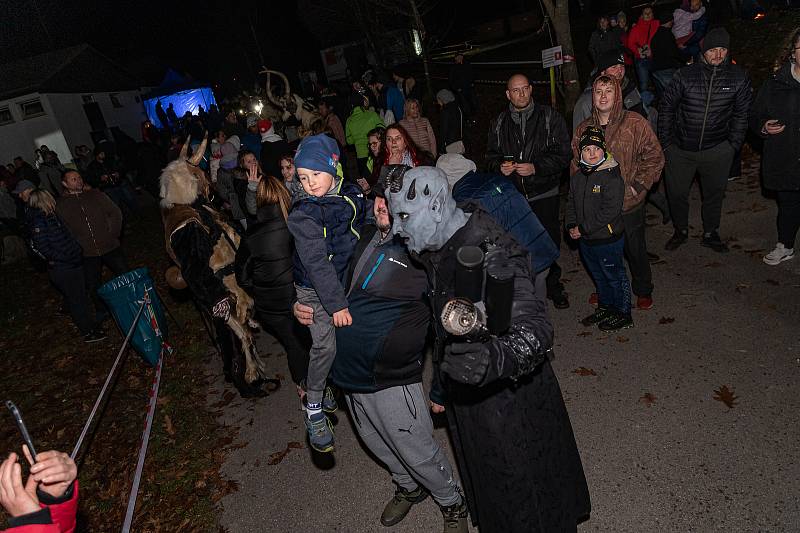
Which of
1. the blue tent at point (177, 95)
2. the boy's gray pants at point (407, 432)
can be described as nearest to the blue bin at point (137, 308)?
the boy's gray pants at point (407, 432)

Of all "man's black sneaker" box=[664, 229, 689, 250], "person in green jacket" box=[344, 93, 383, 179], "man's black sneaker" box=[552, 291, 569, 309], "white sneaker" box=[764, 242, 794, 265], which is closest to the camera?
"white sneaker" box=[764, 242, 794, 265]

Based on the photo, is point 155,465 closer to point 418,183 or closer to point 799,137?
point 418,183

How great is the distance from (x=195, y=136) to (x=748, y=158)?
60.2 feet

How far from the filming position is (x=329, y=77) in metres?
44.4

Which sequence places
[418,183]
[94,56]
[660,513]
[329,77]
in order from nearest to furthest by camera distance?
[418,183], [660,513], [94,56], [329,77]

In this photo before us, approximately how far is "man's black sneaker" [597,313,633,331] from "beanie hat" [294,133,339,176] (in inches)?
143

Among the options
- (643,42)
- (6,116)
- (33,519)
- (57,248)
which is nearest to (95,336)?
(57,248)

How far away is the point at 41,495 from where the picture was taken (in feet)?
6.61

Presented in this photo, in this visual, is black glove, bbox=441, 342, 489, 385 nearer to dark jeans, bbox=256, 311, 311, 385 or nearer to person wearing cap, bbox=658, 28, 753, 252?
dark jeans, bbox=256, 311, 311, 385

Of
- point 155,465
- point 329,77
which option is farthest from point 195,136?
point 329,77

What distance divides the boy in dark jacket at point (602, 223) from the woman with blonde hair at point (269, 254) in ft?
9.23

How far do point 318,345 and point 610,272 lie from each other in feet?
10.8

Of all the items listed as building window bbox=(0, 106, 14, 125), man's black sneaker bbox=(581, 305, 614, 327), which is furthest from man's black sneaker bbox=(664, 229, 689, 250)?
building window bbox=(0, 106, 14, 125)

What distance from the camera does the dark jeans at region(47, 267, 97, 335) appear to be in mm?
7738
